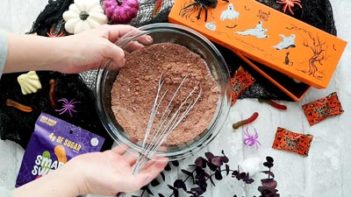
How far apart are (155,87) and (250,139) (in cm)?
21

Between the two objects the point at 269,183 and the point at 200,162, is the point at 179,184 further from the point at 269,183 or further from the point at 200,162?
the point at 269,183

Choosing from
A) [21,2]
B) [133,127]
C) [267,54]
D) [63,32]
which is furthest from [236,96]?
[21,2]

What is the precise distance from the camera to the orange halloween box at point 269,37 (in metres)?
0.89

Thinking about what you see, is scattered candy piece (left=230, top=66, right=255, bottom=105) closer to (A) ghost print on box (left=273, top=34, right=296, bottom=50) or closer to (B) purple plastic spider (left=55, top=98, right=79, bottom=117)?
(A) ghost print on box (left=273, top=34, right=296, bottom=50)

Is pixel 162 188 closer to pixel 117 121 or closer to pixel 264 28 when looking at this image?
pixel 117 121

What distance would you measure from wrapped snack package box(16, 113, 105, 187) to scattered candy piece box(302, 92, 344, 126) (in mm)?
393

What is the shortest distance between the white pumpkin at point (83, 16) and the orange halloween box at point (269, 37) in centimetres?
14

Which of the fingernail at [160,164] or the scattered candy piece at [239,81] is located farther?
the scattered candy piece at [239,81]

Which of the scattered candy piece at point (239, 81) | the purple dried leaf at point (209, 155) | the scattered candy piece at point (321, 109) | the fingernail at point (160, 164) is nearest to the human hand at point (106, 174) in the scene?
the fingernail at point (160, 164)

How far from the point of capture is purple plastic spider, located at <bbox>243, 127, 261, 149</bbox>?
3.03 feet

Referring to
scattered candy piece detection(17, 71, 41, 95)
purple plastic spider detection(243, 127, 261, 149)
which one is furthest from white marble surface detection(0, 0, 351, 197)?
scattered candy piece detection(17, 71, 41, 95)

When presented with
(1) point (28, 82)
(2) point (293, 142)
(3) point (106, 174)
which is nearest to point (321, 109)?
(2) point (293, 142)

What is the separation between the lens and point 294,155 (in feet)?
3.06

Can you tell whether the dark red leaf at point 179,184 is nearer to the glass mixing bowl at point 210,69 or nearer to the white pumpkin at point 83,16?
the glass mixing bowl at point 210,69
